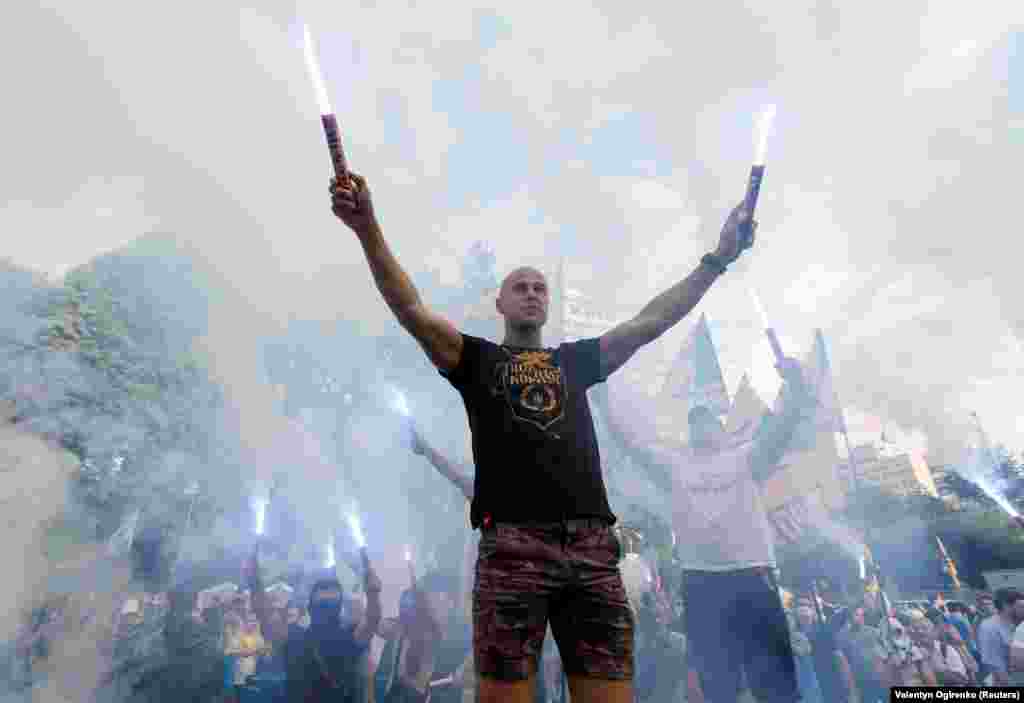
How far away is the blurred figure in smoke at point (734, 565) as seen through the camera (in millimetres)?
5996

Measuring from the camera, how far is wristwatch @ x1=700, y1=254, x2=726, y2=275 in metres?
2.66

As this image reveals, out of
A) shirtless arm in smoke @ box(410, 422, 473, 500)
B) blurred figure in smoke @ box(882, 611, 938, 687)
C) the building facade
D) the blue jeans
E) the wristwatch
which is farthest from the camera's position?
the building facade

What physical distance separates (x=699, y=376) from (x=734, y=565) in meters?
7.89

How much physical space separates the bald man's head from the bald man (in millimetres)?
152

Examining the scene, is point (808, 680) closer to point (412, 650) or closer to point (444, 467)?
point (412, 650)

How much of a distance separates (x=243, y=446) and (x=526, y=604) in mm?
12618

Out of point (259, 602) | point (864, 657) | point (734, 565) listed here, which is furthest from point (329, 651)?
point (864, 657)

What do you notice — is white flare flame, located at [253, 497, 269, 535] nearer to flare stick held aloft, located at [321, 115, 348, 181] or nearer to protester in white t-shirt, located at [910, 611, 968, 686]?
flare stick held aloft, located at [321, 115, 348, 181]

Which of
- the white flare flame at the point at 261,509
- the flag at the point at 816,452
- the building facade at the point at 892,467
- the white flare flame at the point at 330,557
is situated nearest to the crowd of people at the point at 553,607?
the flag at the point at 816,452

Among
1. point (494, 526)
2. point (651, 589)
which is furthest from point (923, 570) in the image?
point (494, 526)

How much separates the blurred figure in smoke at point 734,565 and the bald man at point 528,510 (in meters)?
5.16

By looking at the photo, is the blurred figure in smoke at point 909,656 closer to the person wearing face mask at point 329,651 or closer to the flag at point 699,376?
the flag at point 699,376

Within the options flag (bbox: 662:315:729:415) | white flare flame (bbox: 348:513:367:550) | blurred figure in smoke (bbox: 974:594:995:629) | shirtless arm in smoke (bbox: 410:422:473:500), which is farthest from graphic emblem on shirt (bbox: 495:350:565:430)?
flag (bbox: 662:315:729:415)

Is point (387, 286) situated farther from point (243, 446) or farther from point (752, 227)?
point (243, 446)
